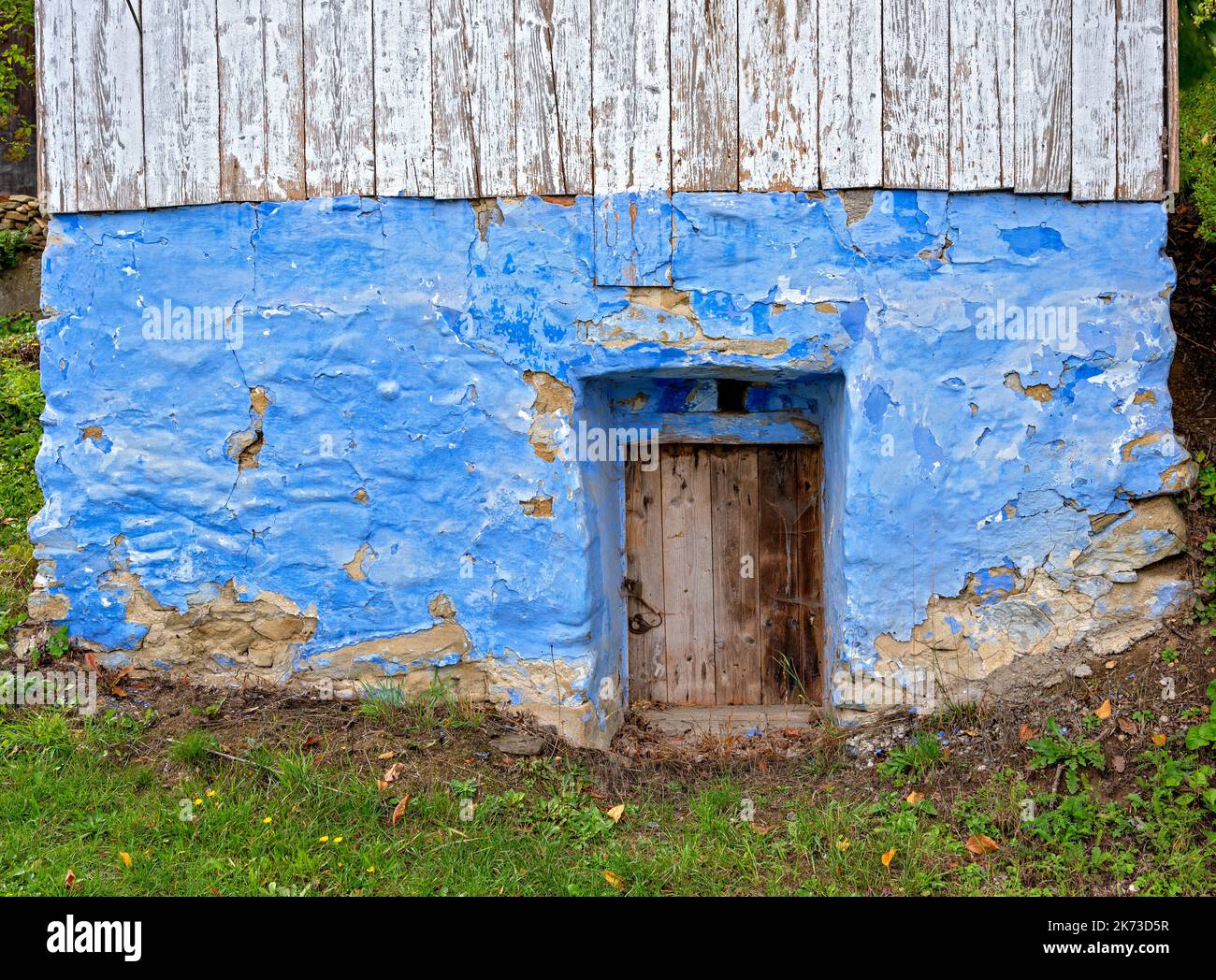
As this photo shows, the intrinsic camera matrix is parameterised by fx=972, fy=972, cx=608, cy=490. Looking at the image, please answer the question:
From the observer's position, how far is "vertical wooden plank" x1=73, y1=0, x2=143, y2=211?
4262 millimetres

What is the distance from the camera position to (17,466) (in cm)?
609

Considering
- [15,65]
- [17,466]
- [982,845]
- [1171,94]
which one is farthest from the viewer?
[15,65]

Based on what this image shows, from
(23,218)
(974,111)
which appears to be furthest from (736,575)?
(23,218)

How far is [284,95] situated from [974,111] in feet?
9.60

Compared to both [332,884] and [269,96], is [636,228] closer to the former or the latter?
[269,96]

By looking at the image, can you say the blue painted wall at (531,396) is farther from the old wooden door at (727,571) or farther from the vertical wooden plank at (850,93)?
the old wooden door at (727,571)

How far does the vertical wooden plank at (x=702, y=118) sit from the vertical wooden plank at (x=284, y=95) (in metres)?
1.61

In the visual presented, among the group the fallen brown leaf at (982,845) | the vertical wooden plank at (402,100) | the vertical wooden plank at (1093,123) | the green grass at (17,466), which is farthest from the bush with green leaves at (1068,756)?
the green grass at (17,466)

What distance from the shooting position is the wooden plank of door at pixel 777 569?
4918 millimetres

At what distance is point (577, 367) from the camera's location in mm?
4164

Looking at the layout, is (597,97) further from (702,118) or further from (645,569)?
(645,569)

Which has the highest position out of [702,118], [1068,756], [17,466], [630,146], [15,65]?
[15,65]

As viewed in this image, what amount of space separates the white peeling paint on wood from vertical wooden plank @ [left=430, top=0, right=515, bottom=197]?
989 mm

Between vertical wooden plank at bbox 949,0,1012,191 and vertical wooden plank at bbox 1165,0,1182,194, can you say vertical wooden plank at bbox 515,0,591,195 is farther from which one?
vertical wooden plank at bbox 1165,0,1182,194
